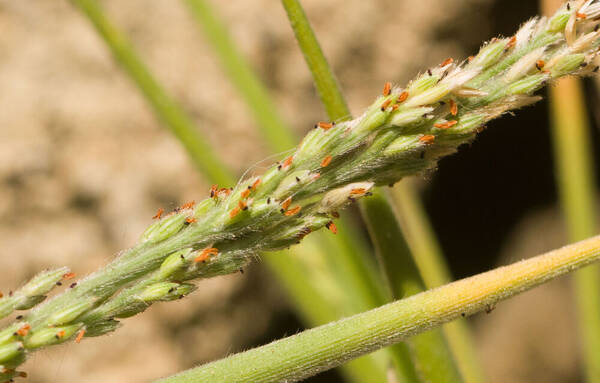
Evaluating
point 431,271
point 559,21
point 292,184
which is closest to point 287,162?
point 292,184

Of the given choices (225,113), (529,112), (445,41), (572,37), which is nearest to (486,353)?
(529,112)

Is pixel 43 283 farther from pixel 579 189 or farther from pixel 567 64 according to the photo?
pixel 579 189

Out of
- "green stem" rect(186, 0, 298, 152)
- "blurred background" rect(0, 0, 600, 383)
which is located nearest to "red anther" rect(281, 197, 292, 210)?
"green stem" rect(186, 0, 298, 152)

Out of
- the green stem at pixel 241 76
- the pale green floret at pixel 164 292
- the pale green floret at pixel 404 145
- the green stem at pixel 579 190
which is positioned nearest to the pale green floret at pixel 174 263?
the pale green floret at pixel 164 292

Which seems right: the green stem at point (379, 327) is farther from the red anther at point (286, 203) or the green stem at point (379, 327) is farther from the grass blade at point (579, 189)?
the grass blade at point (579, 189)

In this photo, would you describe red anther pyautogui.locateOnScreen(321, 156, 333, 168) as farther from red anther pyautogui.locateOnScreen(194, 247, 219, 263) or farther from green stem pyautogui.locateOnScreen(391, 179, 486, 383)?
green stem pyautogui.locateOnScreen(391, 179, 486, 383)

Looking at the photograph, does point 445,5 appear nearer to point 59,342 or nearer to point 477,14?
point 477,14
